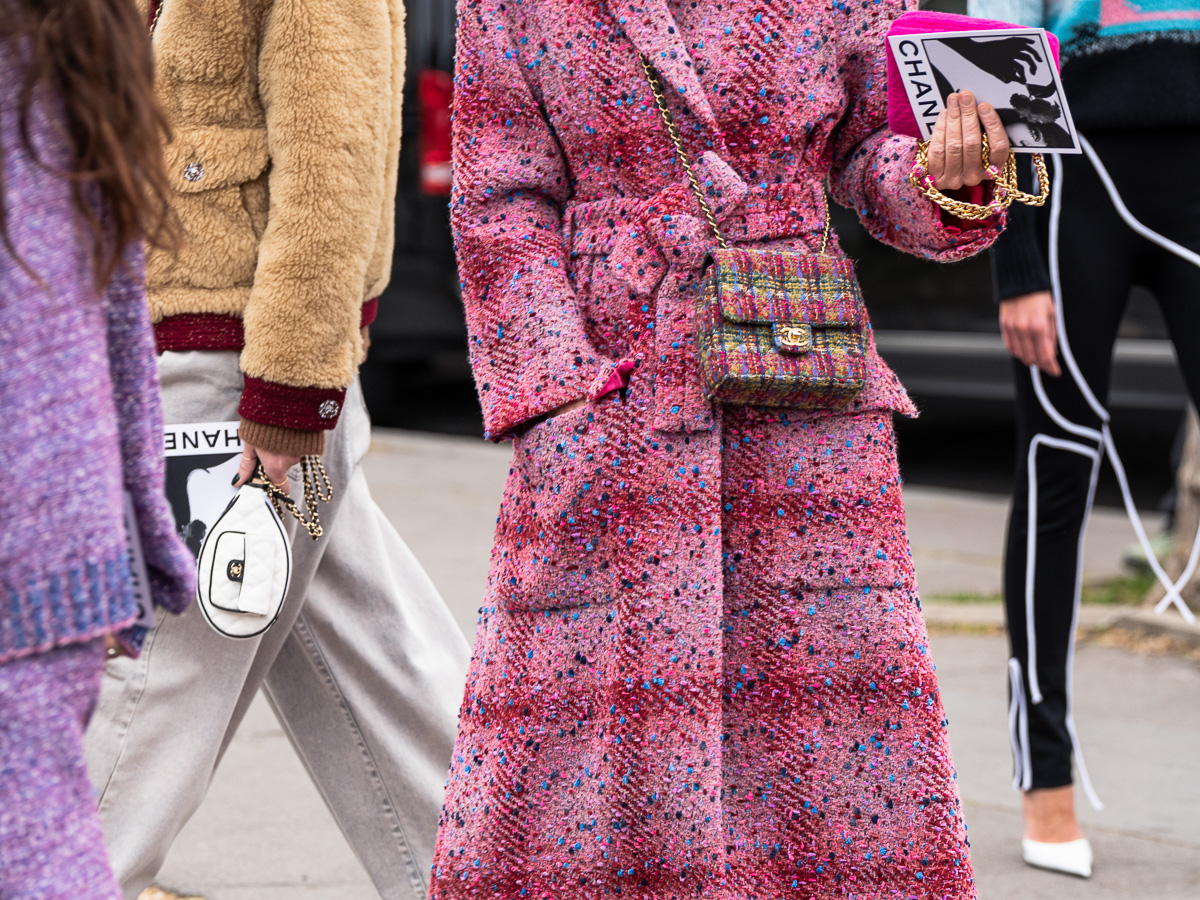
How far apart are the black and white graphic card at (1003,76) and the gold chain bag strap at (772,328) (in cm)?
27

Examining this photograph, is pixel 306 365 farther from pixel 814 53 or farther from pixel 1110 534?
pixel 1110 534

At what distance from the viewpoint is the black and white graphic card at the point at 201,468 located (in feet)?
7.85

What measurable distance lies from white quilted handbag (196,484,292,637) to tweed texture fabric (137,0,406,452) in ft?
0.34

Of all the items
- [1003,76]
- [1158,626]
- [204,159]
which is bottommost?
[1158,626]

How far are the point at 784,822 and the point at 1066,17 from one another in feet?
5.86

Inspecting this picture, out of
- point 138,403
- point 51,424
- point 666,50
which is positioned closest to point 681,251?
point 666,50

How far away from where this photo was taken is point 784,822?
7.11 ft

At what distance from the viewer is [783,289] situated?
6.92 feet

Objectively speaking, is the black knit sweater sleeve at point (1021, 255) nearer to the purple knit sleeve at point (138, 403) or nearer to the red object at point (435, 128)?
the purple knit sleeve at point (138, 403)

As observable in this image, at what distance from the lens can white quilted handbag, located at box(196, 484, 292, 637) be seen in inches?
90.4

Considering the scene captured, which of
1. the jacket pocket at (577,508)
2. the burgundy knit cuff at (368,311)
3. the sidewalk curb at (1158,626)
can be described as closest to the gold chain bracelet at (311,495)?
the burgundy knit cuff at (368,311)

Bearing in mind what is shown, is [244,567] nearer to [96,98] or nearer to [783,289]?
[783,289]

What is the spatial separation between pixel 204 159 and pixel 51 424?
3.83 ft

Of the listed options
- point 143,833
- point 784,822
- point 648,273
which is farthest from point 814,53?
point 143,833
